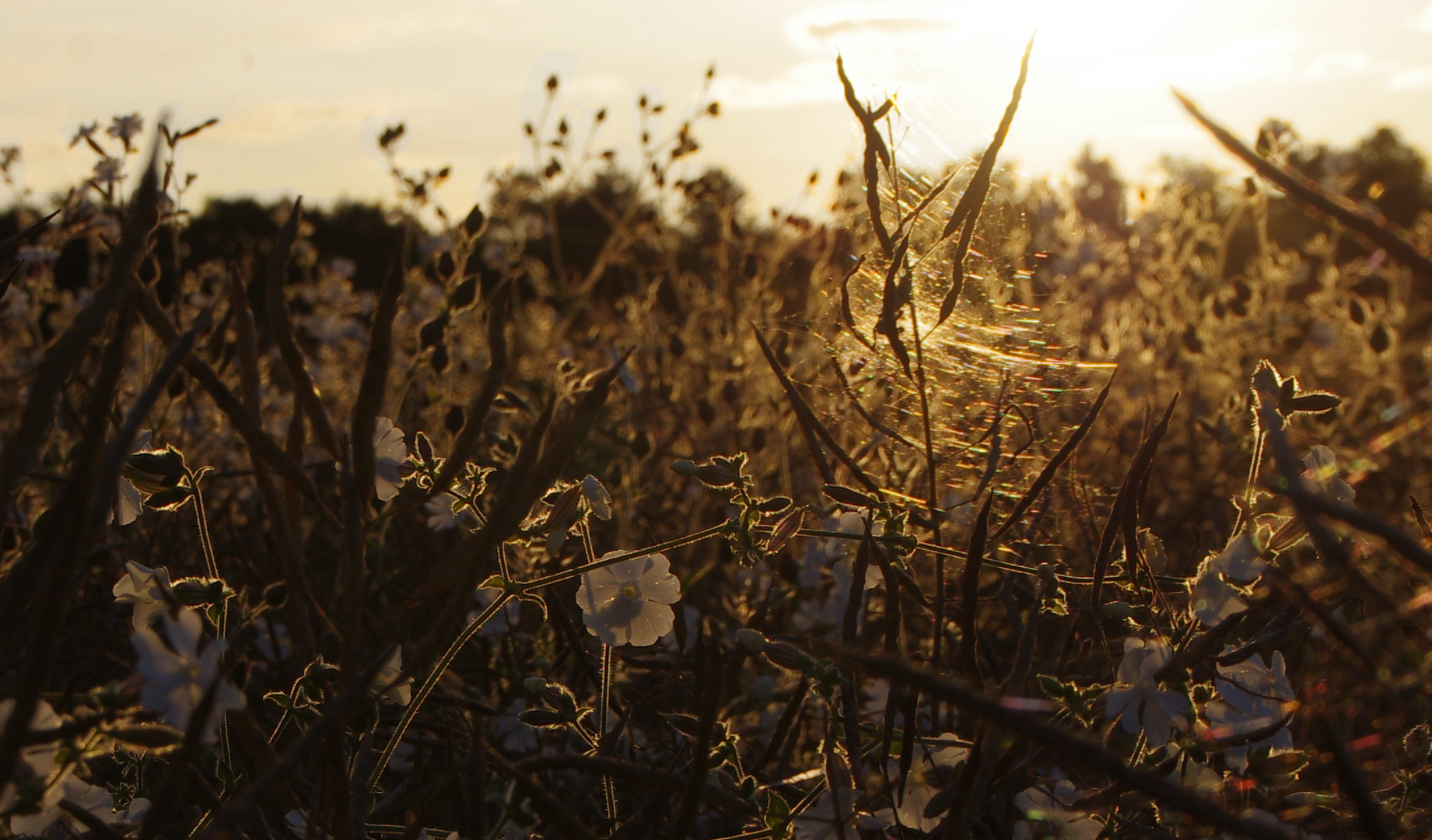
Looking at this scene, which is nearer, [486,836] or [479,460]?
[486,836]

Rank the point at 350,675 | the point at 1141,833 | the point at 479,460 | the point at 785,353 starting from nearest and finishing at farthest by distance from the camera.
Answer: the point at 350,675, the point at 1141,833, the point at 785,353, the point at 479,460

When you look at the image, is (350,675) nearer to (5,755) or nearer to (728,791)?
(5,755)

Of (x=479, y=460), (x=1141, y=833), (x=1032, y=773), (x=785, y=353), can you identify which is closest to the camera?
(x=1141, y=833)

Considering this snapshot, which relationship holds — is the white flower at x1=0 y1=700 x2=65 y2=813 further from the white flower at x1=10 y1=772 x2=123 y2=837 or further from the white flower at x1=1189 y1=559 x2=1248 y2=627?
the white flower at x1=1189 y1=559 x2=1248 y2=627

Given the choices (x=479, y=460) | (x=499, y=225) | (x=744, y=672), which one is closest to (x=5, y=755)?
(x=744, y=672)

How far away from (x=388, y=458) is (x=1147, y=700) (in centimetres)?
69

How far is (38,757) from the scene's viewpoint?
66 centimetres

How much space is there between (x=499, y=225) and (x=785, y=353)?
445 centimetres

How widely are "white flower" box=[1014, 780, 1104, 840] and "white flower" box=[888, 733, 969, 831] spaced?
0.06 meters

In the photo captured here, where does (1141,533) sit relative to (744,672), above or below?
above

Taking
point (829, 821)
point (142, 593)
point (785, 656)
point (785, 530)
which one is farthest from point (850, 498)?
point (142, 593)

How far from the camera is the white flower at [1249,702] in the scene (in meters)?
0.88

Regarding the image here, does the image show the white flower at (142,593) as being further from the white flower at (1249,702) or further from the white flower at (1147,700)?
the white flower at (1249,702)

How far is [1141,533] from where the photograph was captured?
1.05 m
